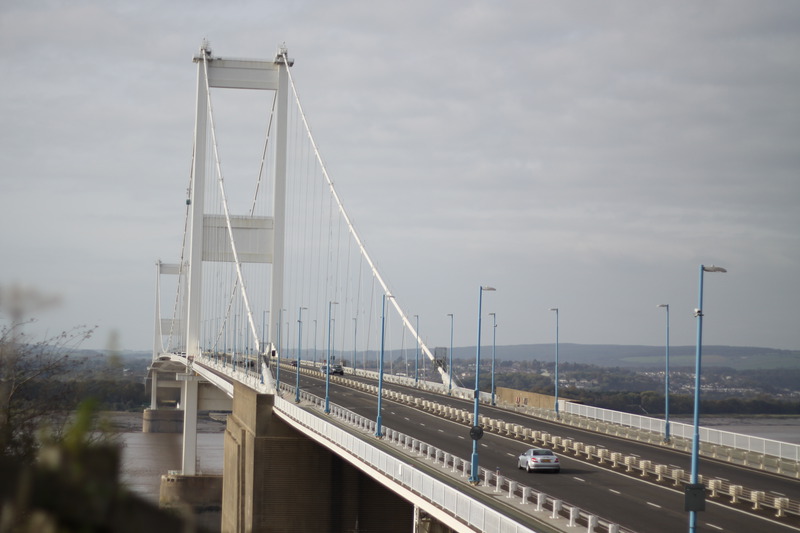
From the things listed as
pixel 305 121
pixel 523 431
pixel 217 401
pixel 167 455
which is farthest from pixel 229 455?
pixel 167 455

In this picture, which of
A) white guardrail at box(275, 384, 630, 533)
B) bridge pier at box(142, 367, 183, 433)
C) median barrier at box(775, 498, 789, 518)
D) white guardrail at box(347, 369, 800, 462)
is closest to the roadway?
median barrier at box(775, 498, 789, 518)

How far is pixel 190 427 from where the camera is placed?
67438mm

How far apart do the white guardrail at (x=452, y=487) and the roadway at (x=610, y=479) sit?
1.30 meters

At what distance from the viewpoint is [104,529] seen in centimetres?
211

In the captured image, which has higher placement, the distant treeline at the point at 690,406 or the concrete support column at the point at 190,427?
the concrete support column at the point at 190,427

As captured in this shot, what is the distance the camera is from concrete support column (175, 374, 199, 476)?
66.2 meters

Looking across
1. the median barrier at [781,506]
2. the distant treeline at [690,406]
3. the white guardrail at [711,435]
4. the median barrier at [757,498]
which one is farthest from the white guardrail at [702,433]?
the distant treeline at [690,406]

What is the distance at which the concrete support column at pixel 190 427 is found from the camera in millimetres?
66188

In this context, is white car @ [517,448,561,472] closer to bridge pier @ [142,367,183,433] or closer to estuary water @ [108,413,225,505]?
estuary water @ [108,413,225,505]

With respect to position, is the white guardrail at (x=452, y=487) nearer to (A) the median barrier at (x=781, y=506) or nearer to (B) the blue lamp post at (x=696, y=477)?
(B) the blue lamp post at (x=696, y=477)

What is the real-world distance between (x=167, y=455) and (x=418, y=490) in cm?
7338

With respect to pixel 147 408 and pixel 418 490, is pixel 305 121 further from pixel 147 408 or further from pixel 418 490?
pixel 147 408

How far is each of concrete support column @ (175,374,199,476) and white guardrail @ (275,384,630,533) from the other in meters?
27.3

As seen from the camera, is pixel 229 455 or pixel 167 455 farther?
pixel 167 455
